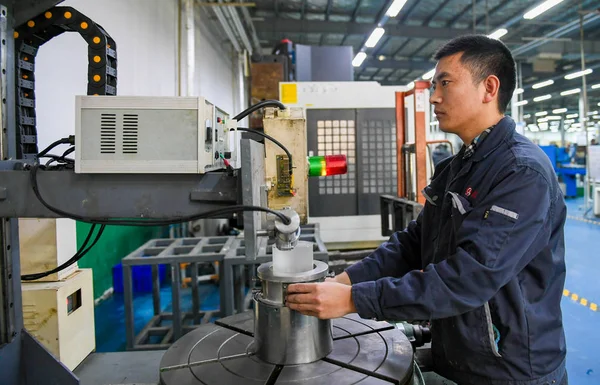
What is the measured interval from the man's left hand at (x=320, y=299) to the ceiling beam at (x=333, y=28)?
693 cm

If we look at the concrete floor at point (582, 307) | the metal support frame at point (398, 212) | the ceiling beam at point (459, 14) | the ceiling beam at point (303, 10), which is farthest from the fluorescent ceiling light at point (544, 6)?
the metal support frame at point (398, 212)

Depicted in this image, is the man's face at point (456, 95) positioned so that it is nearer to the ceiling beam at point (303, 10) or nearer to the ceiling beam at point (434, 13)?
the ceiling beam at point (303, 10)

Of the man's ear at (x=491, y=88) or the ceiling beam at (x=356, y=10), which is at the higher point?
the ceiling beam at (x=356, y=10)

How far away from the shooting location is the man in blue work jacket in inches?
32.7

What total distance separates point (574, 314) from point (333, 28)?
19.4 feet

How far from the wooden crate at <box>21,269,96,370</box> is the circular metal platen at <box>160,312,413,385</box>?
2.63 ft

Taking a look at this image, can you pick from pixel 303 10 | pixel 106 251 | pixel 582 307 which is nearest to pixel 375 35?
pixel 303 10

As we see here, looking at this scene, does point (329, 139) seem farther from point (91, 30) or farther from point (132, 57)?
point (91, 30)

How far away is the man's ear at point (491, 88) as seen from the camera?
1006mm

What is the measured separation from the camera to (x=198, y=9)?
5.00 metres

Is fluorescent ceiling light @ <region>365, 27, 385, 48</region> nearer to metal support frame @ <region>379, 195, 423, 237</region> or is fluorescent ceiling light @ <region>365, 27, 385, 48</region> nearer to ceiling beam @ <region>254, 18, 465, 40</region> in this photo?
ceiling beam @ <region>254, 18, 465, 40</region>

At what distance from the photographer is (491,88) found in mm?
1013

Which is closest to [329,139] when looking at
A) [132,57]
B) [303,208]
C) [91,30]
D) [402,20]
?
[132,57]

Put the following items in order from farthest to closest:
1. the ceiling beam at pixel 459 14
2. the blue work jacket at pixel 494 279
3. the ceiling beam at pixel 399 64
Answer: the ceiling beam at pixel 399 64 < the ceiling beam at pixel 459 14 < the blue work jacket at pixel 494 279
